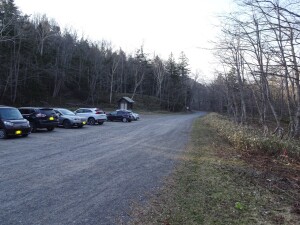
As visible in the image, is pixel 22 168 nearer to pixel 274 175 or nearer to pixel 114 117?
pixel 274 175

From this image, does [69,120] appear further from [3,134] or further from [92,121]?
[3,134]

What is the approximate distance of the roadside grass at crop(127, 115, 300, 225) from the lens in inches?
216

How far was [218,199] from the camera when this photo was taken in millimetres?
6633

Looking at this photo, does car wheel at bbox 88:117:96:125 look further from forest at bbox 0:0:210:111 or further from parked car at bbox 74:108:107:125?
forest at bbox 0:0:210:111

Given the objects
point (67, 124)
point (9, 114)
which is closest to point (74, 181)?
point (9, 114)

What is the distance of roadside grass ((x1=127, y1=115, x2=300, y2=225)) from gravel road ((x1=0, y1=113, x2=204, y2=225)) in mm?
477

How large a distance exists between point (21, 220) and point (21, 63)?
163 feet

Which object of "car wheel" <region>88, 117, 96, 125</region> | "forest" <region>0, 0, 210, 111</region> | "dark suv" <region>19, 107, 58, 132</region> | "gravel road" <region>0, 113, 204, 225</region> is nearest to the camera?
"gravel road" <region>0, 113, 204, 225</region>

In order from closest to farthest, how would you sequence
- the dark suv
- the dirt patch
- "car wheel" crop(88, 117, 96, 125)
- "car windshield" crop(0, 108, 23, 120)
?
the dirt patch → "car windshield" crop(0, 108, 23, 120) → the dark suv → "car wheel" crop(88, 117, 96, 125)

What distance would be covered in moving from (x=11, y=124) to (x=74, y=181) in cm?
1047

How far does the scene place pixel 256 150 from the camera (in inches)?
521

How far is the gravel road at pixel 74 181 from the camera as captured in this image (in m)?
5.40

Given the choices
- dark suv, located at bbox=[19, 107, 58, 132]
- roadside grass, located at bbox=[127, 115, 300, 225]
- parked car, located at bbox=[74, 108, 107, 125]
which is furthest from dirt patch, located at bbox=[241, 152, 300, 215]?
parked car, located at bbox=[74, 108, 107, 125]

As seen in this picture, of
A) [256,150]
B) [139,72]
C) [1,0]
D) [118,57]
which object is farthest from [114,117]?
[139,72]
